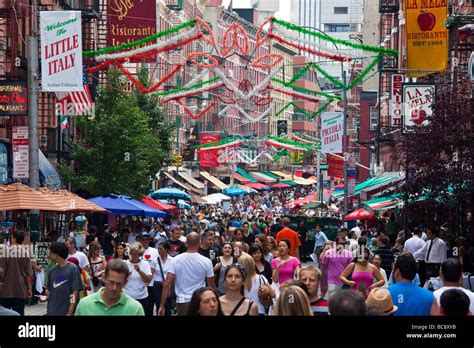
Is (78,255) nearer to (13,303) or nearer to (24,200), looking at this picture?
(13,303)

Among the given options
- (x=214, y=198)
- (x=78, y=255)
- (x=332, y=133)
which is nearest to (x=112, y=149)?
(x=332, y=133)

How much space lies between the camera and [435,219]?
30516mm

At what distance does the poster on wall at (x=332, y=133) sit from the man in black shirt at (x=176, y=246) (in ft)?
85.9

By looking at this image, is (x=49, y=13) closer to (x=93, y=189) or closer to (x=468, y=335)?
(x=93, y=189)

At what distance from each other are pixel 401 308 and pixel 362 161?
83365 millimetres

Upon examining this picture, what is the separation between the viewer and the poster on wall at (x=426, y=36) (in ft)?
114

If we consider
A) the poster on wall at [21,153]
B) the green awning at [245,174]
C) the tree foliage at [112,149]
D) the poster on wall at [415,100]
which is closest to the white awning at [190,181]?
the green awning at [245,174]

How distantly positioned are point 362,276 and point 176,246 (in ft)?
25.4

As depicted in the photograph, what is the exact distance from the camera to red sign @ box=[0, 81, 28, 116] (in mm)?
32656

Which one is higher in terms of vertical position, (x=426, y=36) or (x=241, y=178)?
(x=426, y=36)

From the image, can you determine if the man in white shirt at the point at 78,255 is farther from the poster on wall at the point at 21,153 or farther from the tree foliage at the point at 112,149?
the tree foliage at the point at 112,149

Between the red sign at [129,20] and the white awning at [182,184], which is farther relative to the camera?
the white awning at [182,184]

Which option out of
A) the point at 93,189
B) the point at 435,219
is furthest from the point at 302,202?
the point at 435,219

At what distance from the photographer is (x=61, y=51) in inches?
1139
